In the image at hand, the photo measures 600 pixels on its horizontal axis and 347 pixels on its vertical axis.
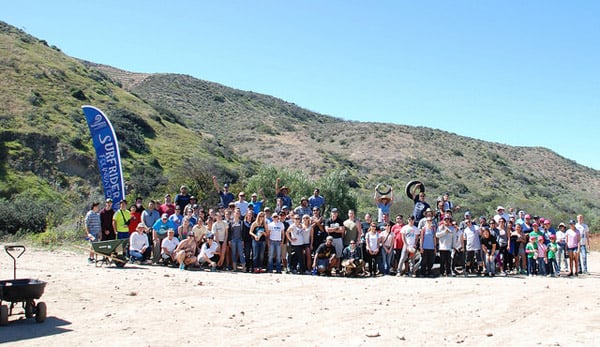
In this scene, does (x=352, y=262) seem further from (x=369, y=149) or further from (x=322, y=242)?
(x=369, y=149)

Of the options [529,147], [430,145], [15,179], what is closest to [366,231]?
[15,179]

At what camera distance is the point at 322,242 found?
15.2 meters

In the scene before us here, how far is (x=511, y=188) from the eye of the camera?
190 feet

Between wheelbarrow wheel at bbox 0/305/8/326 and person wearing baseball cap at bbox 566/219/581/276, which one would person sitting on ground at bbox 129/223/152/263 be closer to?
wheelbarrow wheel at bbox 0/305/8/326

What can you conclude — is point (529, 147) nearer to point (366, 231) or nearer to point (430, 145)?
point (430, 145)

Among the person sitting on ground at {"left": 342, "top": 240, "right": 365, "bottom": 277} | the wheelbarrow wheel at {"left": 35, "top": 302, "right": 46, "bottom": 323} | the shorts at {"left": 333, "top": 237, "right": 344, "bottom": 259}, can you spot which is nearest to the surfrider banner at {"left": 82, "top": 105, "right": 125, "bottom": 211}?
the shorts at {"left": 333, "top": 237, "right": 344, "bottom": 259}

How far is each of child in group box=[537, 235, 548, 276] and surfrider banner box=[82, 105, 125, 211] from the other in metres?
12.0

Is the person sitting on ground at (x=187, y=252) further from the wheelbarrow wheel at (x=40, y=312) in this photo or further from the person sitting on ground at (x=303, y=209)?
the wheelbarrow wheel at (x=40, y=312)

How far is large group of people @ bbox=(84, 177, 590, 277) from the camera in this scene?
578 inches

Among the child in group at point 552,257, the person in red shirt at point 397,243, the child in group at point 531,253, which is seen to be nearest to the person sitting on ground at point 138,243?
the person in red shirt at point 397,243

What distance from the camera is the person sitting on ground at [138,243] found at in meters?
15.0

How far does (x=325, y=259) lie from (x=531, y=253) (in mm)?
5556

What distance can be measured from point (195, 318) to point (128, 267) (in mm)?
5995

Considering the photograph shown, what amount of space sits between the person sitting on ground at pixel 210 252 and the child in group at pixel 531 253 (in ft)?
27.0
